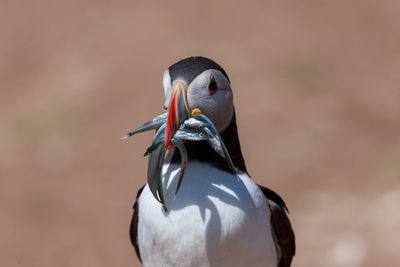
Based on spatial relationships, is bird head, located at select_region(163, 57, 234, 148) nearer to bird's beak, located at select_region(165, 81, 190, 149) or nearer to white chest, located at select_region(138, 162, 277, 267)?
bird's beak, located at select_region(165, 81, 190, 149)

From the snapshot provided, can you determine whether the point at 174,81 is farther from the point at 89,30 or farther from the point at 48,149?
the point at 89,30

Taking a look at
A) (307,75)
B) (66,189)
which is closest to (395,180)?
(307,75)

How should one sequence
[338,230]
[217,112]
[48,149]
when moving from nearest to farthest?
[217,112] → [338,230] → [48,149]

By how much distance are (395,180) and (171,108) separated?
5.99m

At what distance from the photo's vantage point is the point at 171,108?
3832 mm

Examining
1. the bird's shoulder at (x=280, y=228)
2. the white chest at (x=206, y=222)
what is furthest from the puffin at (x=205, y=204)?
the bird's shoulder at (x=280, y=228)

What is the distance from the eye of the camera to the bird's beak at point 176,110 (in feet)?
12.6

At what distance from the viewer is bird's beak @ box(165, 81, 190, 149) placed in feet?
12.6

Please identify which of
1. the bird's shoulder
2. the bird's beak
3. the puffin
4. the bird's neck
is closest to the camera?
the bird's beak

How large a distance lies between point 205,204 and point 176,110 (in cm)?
59

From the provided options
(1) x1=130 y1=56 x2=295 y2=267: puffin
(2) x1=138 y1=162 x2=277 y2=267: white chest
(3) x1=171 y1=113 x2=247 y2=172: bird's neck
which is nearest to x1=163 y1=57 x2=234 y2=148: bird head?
(1) x1=130 y1=56 x2=295 y2=267: puffin

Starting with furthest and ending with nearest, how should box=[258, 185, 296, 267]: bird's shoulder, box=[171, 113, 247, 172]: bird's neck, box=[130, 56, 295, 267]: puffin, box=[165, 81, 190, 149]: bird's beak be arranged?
box=[258, 185, 296, 267]: bird's shoulder, box=[171, 113, 247, 172]: bird's neck, box=[130, 56, 295, 267]: puffin, box=[165, 81, 190, 149]: bird's beak

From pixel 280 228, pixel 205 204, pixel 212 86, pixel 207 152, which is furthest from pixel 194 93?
pixel 280 228

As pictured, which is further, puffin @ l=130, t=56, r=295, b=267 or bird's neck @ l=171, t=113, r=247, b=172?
bird's neck @ l=171, t=113, r=247, b=172
